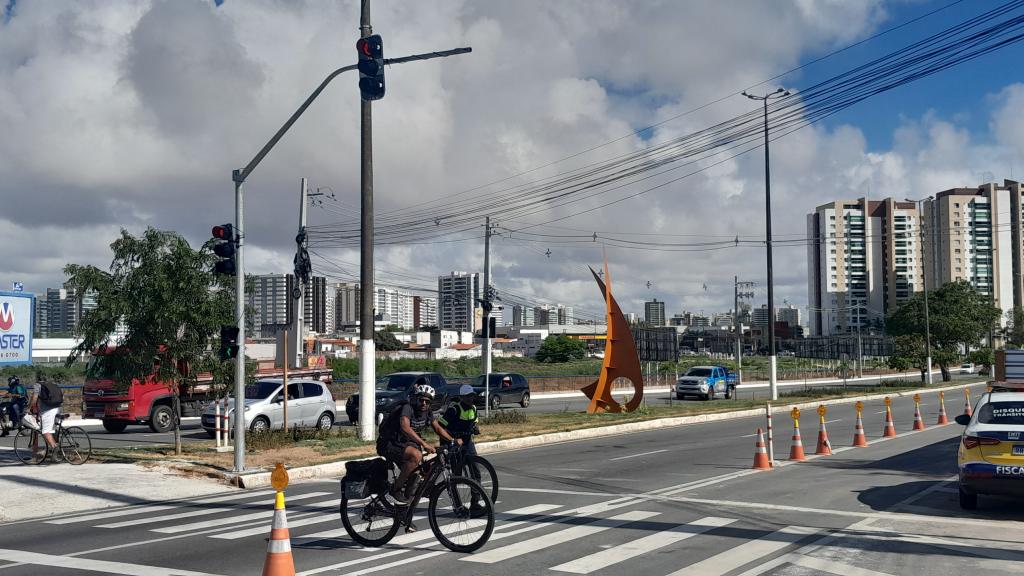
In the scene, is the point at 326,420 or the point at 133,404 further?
the point at 326,420

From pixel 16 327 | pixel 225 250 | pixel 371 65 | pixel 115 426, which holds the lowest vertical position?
pixel 115 426

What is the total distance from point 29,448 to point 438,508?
1288 centimetres

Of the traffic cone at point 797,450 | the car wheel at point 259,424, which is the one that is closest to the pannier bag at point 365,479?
the traffic cone at point 797,450

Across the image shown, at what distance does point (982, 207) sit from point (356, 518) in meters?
179

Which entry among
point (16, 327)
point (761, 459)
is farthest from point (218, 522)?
point (16, 327)

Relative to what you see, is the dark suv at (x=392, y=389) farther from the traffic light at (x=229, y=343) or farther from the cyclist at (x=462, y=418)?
the cyclist at (x=462, y=418)

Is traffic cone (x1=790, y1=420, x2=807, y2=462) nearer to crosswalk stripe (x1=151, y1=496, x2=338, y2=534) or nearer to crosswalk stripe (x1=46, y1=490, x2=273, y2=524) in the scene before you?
crosswalk stripe (x1=151, y1=496, x2=338, y2=534)

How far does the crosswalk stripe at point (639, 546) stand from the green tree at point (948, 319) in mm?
56690

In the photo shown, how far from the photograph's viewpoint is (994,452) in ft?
36.5

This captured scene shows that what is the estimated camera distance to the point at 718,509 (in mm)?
12008

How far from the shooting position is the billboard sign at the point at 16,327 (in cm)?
2802

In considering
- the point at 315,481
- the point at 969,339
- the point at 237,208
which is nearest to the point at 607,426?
the point at 315,481

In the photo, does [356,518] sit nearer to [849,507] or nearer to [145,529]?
[145,529]

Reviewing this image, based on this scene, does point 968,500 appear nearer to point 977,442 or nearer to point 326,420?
point 977,442
